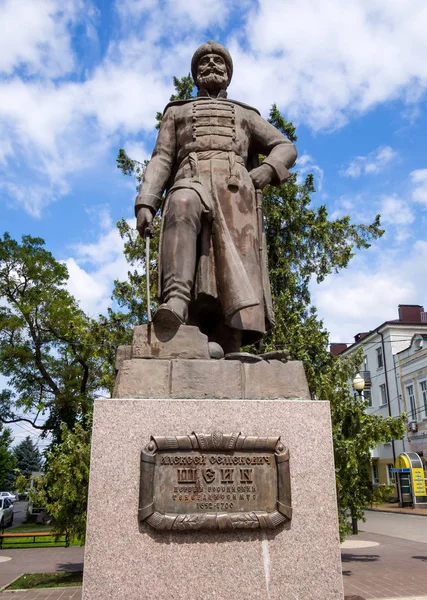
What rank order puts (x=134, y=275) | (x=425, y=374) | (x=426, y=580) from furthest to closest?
1. (x=425, y=374)
2. (x=134, y=275)
3. (x=426, y=580)

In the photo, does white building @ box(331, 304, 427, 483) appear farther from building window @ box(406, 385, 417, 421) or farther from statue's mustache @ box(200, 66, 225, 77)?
statue's mustache @ box(200, 66, 225, 77)

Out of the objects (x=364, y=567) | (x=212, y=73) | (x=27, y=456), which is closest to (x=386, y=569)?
(x=364, y=567)

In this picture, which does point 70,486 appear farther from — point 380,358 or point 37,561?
point 380,358

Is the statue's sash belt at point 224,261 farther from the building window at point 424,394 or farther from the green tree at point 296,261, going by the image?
the building window at point 424,394

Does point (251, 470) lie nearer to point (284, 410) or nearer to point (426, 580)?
point (284, 410)

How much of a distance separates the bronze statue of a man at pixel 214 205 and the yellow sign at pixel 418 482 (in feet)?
79.1

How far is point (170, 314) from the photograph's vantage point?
365cm

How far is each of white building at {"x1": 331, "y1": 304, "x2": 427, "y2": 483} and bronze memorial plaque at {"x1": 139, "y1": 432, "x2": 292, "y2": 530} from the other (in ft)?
98.3

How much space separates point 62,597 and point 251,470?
7.09 m

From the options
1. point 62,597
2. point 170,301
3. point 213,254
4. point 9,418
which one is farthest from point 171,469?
point 9,418

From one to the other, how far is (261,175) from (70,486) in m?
7.00

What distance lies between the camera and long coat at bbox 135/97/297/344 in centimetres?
406

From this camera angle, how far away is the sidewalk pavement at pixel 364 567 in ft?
28.1

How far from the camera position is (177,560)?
307 centimetres
